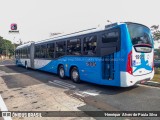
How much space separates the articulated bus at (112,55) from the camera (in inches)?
235

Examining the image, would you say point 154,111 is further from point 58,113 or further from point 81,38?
point 81,38

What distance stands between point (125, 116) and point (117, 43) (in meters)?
2.98

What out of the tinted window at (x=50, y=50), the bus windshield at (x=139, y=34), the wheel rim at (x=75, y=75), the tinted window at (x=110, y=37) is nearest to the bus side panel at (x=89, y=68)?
the wheel rim at (x=75, y=75)

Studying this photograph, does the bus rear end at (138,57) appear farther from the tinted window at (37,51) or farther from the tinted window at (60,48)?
the tinted window at (37,51)

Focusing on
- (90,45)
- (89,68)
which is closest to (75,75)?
(89,68)

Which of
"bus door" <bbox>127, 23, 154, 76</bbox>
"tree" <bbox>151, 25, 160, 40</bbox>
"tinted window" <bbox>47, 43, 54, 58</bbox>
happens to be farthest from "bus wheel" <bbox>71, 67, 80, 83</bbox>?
"tree" <bbox>151, 25, 160, 40</bbox>

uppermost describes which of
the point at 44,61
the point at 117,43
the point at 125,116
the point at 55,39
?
the point at 55,39

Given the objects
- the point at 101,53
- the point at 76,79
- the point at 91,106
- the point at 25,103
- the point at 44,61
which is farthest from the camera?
the point at 44,61

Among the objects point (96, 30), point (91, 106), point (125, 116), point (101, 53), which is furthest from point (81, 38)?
point (125, 116)

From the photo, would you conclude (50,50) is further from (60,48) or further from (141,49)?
(141,49)

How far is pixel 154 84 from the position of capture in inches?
303

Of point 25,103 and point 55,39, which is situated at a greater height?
point 55,39

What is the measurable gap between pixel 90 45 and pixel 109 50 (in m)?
1.32

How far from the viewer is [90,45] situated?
7473 millimetres
